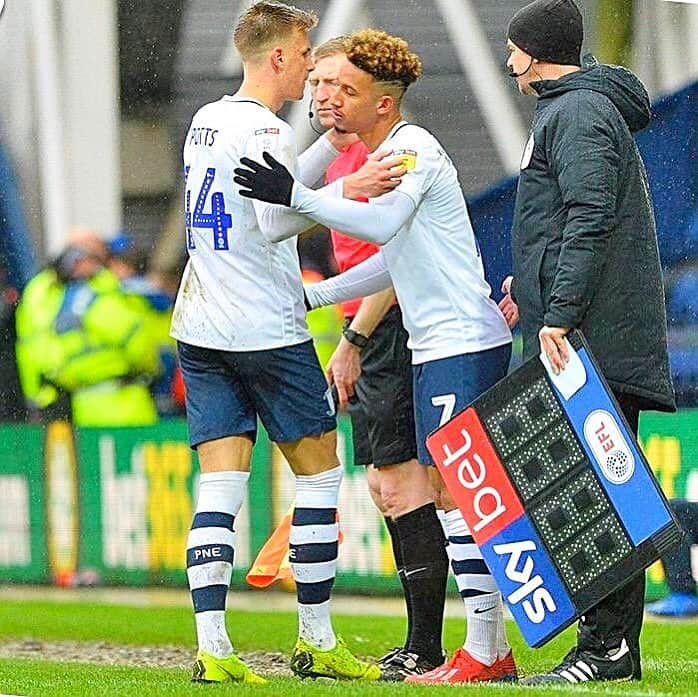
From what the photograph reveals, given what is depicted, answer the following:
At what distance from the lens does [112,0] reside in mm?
6527

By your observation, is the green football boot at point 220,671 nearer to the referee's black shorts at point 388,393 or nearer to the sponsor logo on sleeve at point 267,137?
the referee's black shorts at point 388,393

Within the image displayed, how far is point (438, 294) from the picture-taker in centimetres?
410

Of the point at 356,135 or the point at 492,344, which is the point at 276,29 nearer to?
the point at 356,135

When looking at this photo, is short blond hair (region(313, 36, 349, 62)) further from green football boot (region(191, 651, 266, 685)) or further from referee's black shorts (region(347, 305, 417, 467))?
green football boot (region(191, 651, 266, 685))

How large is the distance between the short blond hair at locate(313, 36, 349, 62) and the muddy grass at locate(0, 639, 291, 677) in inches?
67.1

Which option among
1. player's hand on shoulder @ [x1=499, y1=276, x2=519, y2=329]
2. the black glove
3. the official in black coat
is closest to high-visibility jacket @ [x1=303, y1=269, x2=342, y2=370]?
player's hand on shoulder @ [x1=499, y1=276, x2=519, y2=329]

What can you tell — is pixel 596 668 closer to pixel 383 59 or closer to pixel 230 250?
pixel 230 250

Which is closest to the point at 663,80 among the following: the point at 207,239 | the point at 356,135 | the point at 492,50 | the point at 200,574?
the point at 492,50

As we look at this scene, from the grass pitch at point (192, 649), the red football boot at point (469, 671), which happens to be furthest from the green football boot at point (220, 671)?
the red football boot at point (469, 671)

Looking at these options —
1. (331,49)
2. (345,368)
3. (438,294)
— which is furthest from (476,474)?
(331,49)

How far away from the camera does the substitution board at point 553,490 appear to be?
3789 mm

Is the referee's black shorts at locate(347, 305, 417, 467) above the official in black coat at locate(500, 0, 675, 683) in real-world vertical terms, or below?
below

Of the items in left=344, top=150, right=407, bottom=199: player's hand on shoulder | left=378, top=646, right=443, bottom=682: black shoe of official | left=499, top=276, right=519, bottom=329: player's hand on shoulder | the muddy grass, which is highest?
left=344, top=150, right=407, bottom=199: player's hand on shoulder

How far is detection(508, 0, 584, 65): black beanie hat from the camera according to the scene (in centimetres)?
392
